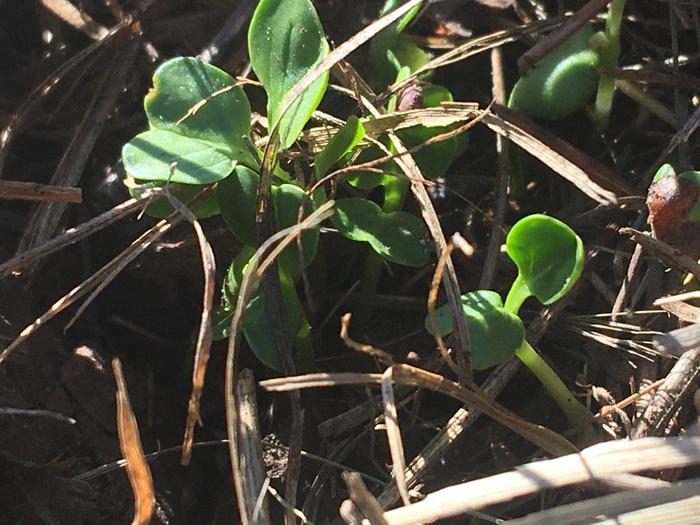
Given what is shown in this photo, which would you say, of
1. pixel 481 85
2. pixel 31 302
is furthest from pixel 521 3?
pixel 31 302

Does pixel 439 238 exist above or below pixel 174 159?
below

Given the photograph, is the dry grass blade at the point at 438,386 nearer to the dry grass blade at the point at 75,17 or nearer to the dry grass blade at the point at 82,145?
the dry grass blade at the point at 82,145

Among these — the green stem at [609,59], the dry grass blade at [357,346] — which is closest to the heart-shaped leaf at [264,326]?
the dry grass blade at [357,346]

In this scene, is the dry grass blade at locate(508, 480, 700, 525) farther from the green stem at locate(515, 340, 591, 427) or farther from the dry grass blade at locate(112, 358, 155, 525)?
the dry grass blade at locate(112, 358, 155, 525)

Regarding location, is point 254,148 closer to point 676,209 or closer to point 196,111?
point 196,111

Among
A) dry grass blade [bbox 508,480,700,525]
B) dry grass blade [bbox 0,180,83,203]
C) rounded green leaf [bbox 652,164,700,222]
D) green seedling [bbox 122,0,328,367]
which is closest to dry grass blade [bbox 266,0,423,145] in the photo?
green seedling [bbox 122,0,328,367]

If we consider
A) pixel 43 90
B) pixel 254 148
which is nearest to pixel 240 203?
pixel 254 148

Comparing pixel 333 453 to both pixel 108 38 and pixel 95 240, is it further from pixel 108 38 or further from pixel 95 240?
pixel 108 38
